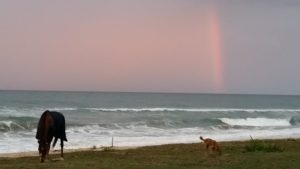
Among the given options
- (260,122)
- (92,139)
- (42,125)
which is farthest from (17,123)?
(260,122)

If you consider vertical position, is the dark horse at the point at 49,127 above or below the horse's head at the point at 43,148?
above

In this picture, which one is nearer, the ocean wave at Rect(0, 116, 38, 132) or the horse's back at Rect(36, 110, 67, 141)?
the horse's back at Rect(36, 110, 67, 141)

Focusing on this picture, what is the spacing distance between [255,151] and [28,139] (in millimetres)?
14083

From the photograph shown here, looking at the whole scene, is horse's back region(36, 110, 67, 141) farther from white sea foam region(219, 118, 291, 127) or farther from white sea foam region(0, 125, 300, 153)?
white sea foam region(219, 118, 291, 127)

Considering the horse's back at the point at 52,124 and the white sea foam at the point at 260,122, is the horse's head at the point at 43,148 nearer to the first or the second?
the horse's back at the point at 52,124

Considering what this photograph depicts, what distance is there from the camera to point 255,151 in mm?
16094

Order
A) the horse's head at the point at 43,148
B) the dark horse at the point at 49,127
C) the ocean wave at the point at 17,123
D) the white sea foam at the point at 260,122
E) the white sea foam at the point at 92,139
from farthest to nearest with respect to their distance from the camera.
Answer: the white sea foam at the point at 260,122 < the ocean wave at the point at 17,123 < the white sea foam at the point at 92,139 < the horse's head at the point at 43,148 < the dark horse at the point at 49,127

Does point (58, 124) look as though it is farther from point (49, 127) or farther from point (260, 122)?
point (260, 122)

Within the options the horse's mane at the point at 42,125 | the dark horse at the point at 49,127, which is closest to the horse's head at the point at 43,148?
the dark horse at the point at 49,127

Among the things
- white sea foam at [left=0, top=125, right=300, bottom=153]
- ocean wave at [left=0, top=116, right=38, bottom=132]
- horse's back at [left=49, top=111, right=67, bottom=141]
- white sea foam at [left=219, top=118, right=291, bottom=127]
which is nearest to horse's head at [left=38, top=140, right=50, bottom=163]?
horse's back at [left=49, top=111, right=67, bottom=141]

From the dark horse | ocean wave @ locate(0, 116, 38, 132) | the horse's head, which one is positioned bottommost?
the horse's head

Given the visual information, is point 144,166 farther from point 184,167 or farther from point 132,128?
point 132,128

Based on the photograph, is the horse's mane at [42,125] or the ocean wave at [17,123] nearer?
the horse's mane at [42,125]

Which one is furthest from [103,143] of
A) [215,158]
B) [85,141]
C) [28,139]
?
[215,158]
